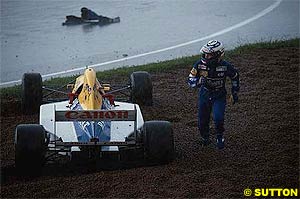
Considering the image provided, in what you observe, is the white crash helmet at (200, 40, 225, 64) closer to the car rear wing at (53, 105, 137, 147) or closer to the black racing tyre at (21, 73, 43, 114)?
the car rear wing at (53, 105, 137, 147)

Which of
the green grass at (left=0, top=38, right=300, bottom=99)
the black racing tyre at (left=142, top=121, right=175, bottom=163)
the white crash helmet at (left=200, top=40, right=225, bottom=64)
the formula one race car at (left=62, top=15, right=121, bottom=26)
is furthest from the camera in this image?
the formula one race car at (left=62, top=15, right=121, bottom=26)

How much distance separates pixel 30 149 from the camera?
802 cm

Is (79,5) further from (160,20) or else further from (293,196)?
(293,196)

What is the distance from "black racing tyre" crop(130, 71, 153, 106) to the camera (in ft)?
37.3

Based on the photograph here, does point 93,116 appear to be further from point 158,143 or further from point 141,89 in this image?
point 141,89

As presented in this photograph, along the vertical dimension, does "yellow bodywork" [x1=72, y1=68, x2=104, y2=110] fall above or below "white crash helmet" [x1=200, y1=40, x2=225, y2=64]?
below

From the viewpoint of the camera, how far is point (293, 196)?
23.6ft

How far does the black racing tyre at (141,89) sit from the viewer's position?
37.3ft

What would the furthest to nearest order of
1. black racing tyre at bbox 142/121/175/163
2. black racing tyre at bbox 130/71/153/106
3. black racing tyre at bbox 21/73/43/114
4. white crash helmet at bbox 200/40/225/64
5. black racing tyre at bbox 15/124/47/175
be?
black racing tyre at bbox 130/71/153/106, black racing tyre at bbox 21/73/43/114, white crash helmet at bbox 200/40/225/64, black racing tyre at bbox 142/121/175/163, black racing tyre at bbox 15/124/47/175

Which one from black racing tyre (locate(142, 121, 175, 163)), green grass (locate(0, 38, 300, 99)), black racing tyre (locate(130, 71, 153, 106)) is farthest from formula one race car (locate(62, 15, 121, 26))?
black racing tyre (locate(142, 121, 175, 163))

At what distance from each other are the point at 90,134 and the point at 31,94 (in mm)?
2934

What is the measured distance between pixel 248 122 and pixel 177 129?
1174 millimetres

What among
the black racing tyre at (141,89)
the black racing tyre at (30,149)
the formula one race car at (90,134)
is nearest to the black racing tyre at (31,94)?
the formula one race car at (90,134)

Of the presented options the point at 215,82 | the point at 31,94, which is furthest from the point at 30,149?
the point at 31,94
